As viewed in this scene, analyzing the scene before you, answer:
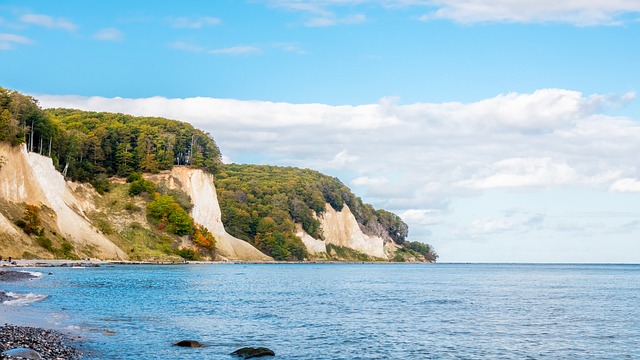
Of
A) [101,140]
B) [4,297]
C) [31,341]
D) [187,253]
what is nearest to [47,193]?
[187,253]

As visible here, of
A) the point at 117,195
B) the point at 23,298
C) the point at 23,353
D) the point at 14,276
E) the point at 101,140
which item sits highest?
the point at 101,140

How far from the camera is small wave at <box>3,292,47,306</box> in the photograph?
41.8m

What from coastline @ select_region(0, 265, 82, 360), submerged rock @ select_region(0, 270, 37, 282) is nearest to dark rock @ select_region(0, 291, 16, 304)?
coastline @ select_region(0, 265, 82, 360)

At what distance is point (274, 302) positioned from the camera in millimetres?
53969

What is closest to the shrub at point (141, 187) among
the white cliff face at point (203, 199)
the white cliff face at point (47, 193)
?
the white cliff face at point (203, 199)

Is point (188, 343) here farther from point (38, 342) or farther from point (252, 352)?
point (38, 342)

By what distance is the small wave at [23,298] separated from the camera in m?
41.8

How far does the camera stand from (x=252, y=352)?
2742cm

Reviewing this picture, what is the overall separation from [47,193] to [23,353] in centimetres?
8802

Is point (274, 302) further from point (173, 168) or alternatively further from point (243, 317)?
point (173, 168)

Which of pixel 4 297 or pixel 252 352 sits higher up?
pixel 4 297

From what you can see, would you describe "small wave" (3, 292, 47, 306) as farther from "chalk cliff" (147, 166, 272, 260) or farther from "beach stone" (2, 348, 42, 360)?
"chalk cliff" (147, 166, 272, 260)

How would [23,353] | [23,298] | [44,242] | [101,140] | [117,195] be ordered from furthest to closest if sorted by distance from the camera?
1. [101,140]
2. [117,195]
3. [44,242]
4. [23,298]
5. [23,353]

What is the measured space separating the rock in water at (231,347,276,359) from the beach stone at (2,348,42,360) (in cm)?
818
